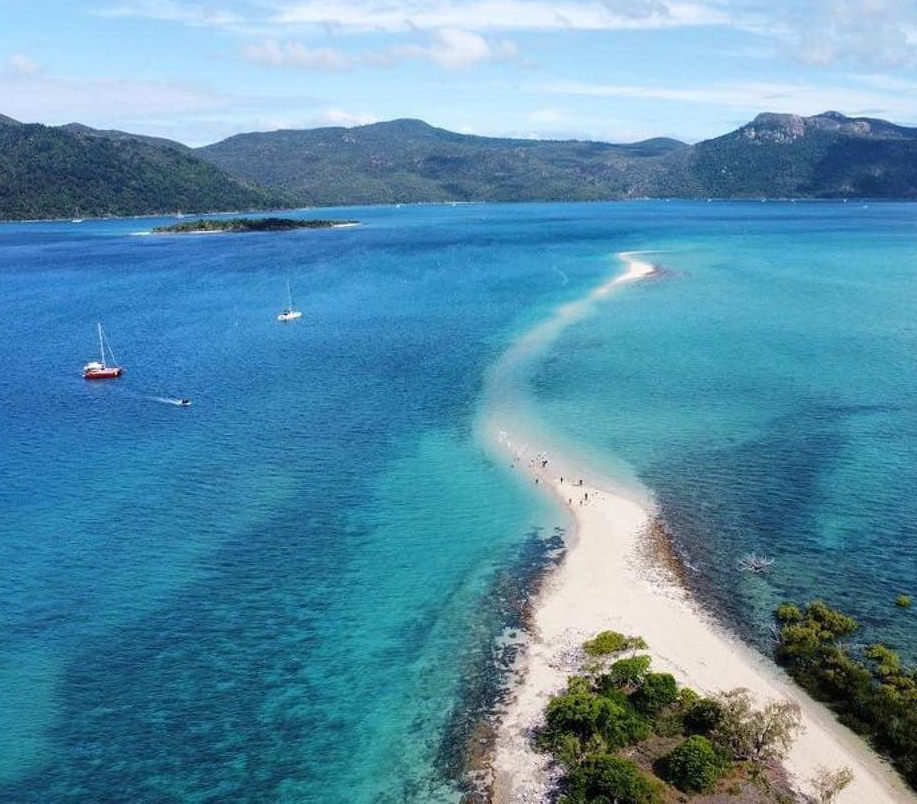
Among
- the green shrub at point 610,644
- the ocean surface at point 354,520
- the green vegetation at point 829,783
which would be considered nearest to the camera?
the green vegetation at point 829,783

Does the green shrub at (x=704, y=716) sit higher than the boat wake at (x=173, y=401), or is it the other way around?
the boat wake at (x=173, y=401)

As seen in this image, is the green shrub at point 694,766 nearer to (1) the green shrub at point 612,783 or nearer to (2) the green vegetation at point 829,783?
(1) the green shrub at point 612,783

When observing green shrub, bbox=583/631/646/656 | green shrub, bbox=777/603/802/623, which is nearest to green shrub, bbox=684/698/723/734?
green shrub, bbox=583/631/646/656

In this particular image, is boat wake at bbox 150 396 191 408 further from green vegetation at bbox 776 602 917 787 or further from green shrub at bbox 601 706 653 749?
green vegetation at bbox 776 602 917 787

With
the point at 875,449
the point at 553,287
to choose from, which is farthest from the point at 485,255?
the point at 875,449

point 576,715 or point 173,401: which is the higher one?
point 173,401

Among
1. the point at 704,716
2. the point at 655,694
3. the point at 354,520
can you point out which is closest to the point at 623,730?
the point at 655,694

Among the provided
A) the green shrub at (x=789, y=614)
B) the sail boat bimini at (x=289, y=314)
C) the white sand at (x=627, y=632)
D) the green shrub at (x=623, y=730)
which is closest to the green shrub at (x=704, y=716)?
the green shrub at (x=623, y=730)

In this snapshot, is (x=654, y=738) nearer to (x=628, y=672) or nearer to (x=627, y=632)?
(x=628, y=672)
